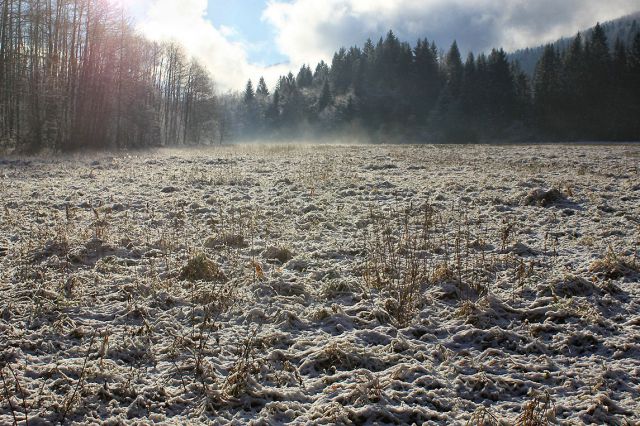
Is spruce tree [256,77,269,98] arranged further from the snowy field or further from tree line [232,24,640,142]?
the snowy field

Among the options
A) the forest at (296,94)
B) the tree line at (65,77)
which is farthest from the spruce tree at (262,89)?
the tree line at (65,77)

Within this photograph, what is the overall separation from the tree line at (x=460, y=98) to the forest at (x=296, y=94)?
0.61 feet

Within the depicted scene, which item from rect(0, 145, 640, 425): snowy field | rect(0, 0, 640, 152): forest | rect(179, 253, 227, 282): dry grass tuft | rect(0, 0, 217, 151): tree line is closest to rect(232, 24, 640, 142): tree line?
rect(0, 0, 640, 152): forest

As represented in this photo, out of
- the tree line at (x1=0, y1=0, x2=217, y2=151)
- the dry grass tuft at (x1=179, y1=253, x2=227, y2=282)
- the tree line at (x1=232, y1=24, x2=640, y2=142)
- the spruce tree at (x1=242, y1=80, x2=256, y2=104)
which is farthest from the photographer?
the spruce tree at (x1=242, y1=80, x2=256, y2=104)

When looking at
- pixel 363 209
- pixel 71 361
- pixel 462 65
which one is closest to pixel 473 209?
pixel 363 209

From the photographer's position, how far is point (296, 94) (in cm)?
8294

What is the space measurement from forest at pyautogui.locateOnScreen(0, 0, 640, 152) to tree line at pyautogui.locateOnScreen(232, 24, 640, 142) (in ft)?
0.61

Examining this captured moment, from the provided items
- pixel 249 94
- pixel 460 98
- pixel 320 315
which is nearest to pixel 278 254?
pixel 320 315

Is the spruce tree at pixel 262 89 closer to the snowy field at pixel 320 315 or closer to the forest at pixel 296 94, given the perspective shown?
the forest at pixel 296 94

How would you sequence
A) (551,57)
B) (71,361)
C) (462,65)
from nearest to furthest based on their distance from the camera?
(71,361) → (551,57) → (462,65)

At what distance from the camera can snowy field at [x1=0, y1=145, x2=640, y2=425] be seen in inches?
137

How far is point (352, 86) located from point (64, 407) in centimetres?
8143

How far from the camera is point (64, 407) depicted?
130 inches

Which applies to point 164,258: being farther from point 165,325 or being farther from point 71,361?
point 71,361
